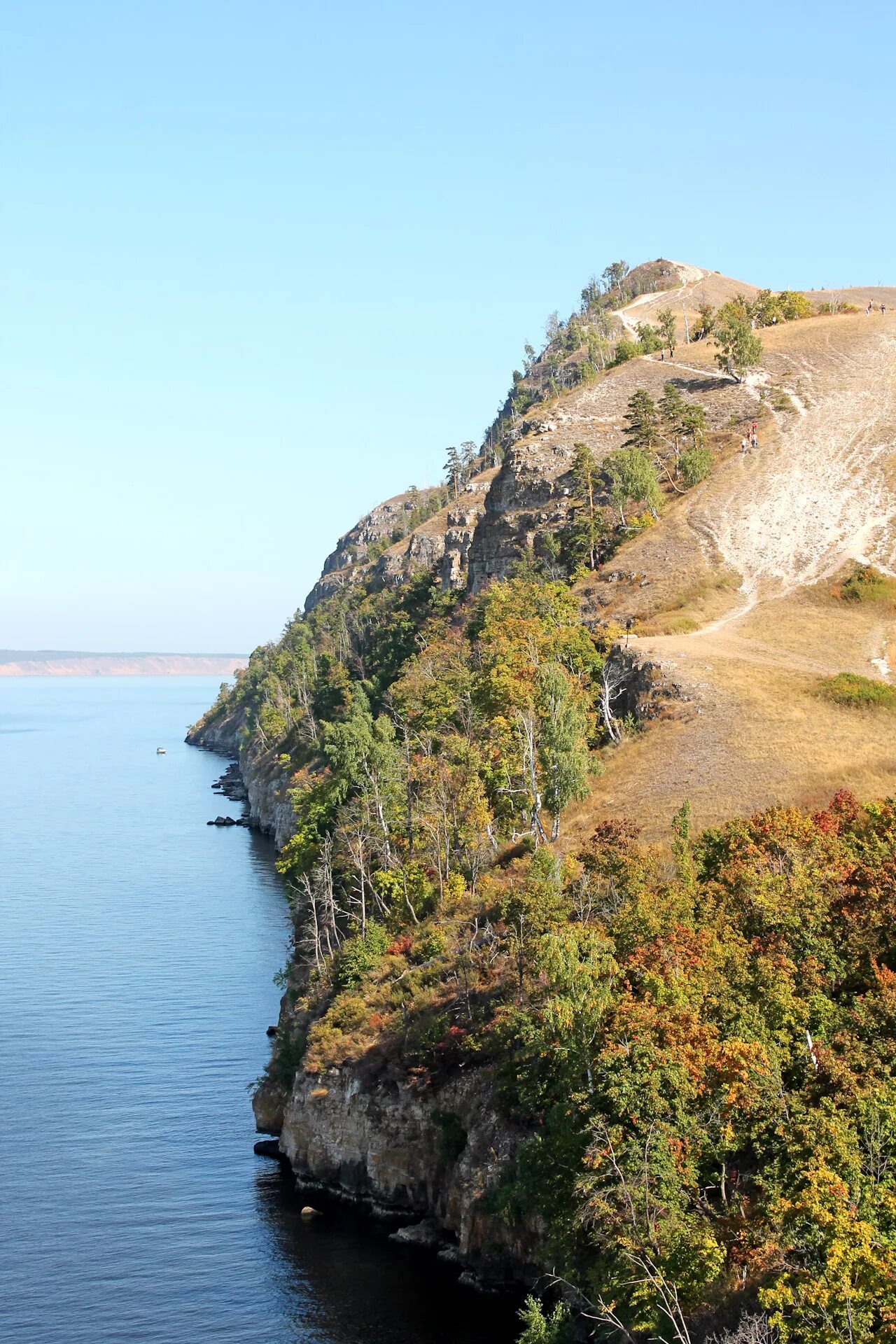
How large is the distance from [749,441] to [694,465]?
39.2 ft

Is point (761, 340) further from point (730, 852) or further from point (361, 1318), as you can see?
point (361, 1318)

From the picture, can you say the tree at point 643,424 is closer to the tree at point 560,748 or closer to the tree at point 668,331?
the tree at point 668,331

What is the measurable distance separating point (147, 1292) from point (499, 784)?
31.5 meters

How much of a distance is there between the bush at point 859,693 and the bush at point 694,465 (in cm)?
4571

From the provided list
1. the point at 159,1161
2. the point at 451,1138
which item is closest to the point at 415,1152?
the point at 451,1138

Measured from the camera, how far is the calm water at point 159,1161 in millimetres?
46094

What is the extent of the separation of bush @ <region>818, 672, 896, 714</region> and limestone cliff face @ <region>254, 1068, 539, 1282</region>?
3000cm

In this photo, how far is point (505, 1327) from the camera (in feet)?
147

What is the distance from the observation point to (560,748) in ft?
201

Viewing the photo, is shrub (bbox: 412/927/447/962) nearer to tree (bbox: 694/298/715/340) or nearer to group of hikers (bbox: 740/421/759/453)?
group of hikers (bbox: 740/421/759/453)

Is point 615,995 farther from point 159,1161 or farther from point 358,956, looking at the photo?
point 159,1161

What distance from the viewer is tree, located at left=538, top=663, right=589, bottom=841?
61.0 meters

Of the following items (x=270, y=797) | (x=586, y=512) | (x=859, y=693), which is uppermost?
(x=586, y=512)

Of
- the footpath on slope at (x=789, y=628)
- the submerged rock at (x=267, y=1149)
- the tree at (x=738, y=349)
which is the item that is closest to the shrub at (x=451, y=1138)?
the submerged rock at (x=267, y=1149)
